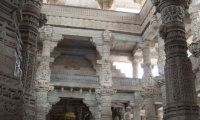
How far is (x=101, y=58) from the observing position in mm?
16219

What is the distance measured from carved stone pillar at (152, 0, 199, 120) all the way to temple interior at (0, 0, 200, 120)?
0.02 meters

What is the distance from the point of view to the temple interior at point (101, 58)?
4.61 m

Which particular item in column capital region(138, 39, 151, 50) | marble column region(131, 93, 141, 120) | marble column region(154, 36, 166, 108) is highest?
column capital region(138, 39, 151, 50)

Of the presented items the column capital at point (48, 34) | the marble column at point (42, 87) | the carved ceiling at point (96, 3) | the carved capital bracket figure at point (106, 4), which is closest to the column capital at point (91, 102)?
the marble column at point (42, 87)

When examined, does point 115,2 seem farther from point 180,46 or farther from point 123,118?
point 180,46

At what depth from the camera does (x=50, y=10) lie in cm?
1642

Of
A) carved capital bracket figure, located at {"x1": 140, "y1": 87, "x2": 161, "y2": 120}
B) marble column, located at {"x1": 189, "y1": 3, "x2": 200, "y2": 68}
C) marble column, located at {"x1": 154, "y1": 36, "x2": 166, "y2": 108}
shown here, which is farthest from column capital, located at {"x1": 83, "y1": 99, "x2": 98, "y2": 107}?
marble column, located at {"x1": 189, "y1": 3, "x2": 200, "y2": 68}

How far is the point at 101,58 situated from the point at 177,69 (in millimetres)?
10908

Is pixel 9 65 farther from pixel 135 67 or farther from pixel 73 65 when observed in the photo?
pixel 135 67

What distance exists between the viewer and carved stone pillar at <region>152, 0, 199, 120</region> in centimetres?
511

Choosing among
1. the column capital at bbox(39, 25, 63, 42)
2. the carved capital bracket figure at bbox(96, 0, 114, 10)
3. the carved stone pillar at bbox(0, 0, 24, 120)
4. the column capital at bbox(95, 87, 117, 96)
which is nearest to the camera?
the carved stone pillar at bbox(0, 0, 24, 120)

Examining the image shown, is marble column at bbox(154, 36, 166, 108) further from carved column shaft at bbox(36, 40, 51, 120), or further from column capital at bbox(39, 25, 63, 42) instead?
column capital at bbox(39, 25, 63, 42)

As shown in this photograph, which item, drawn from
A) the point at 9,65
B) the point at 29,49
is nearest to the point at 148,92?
the point at 29,49

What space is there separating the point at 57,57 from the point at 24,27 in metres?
14.3
